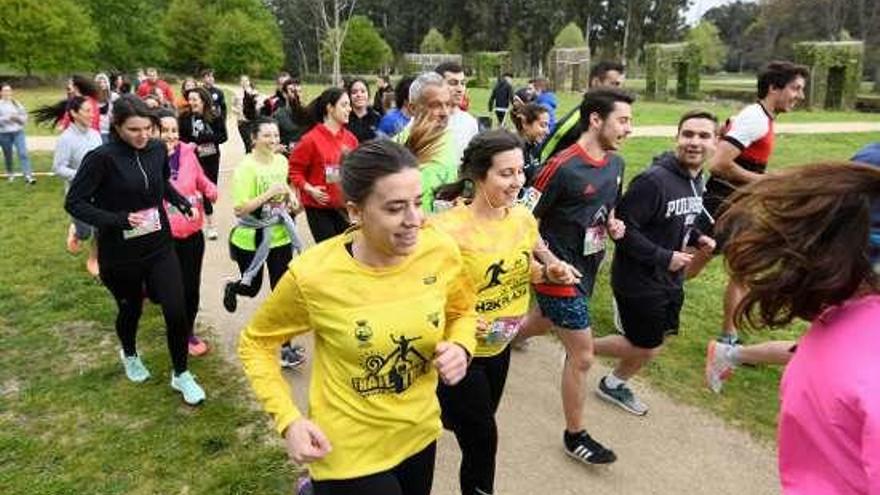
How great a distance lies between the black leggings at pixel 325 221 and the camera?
18.9 ft

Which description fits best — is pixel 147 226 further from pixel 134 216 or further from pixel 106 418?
pixel 106 418

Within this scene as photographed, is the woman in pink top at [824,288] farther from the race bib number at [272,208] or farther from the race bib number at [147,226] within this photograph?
the race bib number at [272,208]

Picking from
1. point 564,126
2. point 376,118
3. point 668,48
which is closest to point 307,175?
point 564,126

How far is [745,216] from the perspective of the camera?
163cm

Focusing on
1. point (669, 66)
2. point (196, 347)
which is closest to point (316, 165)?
point (196, 347)

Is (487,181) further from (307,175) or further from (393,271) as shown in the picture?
(307,175)

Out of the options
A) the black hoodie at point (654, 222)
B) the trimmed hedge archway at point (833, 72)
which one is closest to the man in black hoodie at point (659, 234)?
the black hoodie at point (654, 222)

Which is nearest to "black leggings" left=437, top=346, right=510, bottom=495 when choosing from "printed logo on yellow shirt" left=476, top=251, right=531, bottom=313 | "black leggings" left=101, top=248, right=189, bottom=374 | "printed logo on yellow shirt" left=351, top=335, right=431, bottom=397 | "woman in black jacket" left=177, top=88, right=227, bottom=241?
"printed logo on yellow shirt" left=476, top=251, right=531, bottom=313

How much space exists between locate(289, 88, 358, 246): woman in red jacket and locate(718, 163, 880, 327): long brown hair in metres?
4.27

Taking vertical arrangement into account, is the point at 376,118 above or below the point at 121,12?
below

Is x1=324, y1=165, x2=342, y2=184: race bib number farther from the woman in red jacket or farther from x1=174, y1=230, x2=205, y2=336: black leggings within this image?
x1=174, y1=230, x2=205, y2=336: black leggings

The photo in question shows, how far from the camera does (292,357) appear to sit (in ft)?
18.4

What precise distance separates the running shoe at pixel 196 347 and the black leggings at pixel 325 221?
1370 mm

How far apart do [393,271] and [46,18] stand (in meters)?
50.6
